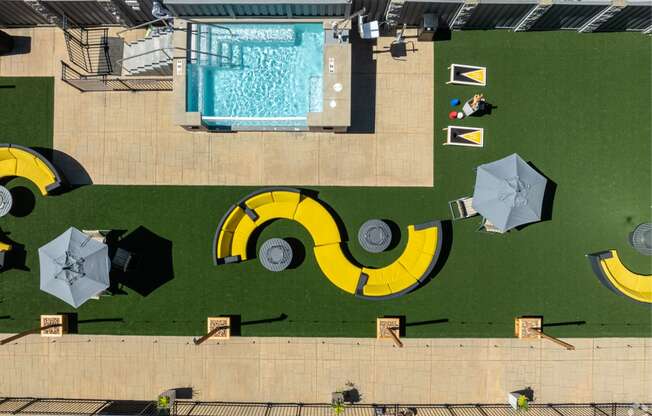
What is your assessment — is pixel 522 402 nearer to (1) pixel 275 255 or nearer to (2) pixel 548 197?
(2) pixel 548 197

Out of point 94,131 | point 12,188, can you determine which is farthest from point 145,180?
point 12,188

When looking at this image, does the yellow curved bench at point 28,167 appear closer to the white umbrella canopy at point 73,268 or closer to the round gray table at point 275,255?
the white umbrella canopy at point 73,268

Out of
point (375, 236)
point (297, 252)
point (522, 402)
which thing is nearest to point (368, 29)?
point (375, 236)

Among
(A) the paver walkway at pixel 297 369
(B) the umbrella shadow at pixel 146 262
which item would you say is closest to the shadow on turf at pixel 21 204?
(B) the umbrella shadow at pixel 146 262

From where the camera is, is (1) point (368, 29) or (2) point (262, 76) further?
(2) point (262, 76)

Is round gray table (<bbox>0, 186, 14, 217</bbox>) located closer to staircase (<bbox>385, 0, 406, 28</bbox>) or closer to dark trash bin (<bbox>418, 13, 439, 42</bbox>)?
staircase (<bbox>385, 0, 406, 28</bbox>)
